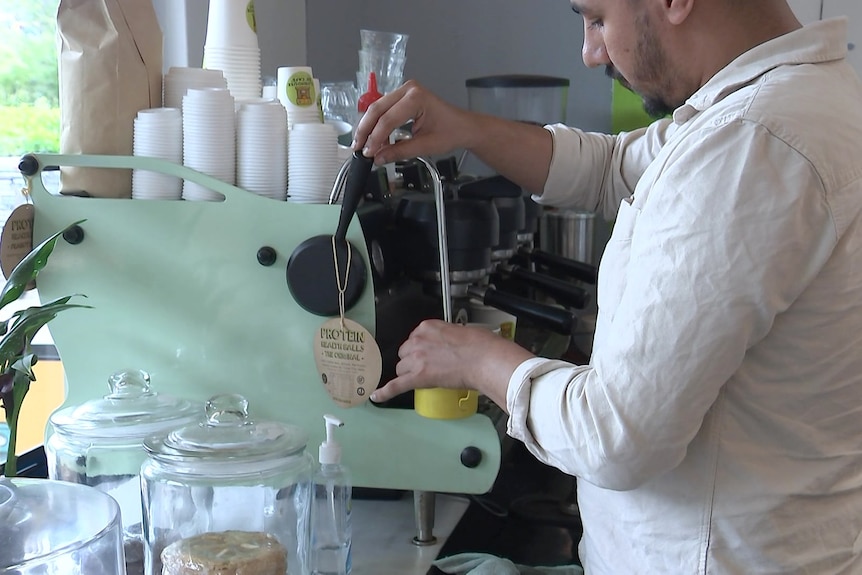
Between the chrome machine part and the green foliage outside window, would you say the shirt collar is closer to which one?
the chrome machine part

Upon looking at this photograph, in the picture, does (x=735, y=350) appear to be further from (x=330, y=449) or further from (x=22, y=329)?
(x=22, y=329)

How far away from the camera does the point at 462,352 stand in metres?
0.88

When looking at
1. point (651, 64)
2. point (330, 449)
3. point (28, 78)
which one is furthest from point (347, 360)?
point (28, 78)

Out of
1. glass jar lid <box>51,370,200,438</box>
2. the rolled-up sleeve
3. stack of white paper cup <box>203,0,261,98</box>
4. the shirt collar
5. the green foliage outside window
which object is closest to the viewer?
the rolled-up sleeve

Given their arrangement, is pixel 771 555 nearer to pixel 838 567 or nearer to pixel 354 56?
pixel 838 567

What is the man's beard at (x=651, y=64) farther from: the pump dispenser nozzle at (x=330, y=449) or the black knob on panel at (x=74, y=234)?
the black knob on panel at (x=74, y=234)

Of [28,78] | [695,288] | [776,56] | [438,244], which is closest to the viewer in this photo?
[695,288]

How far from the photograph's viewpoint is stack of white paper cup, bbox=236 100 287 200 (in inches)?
37.7

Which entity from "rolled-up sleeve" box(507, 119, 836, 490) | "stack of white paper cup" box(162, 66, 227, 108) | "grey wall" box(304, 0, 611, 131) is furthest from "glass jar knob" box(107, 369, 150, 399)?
"grey wall" box(304, 0, 611, 131)

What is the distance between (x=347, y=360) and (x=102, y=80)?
39cm

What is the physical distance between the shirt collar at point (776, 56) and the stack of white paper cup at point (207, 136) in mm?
484

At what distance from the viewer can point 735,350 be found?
2.21 ft

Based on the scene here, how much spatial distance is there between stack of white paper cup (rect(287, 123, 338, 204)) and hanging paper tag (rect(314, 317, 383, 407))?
0.46 feet

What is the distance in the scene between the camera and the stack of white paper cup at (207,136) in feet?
3.12
